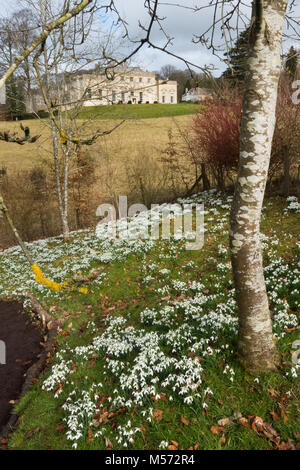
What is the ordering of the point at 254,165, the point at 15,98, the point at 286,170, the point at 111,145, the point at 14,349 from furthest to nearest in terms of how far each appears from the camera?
the point at 111,145 → the point at 15,98 → the point at 286,170 → the point at 14,349 → the point at 254,165

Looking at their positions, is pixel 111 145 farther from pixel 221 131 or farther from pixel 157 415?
pixel 157 415

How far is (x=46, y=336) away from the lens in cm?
732

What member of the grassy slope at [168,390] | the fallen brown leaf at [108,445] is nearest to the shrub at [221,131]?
the grassy slope at [168,390]

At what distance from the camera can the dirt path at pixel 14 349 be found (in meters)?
5.58

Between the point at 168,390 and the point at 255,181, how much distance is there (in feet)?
10.4

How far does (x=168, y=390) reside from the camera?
3.96 metres

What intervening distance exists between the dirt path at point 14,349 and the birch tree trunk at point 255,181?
467 centimetres

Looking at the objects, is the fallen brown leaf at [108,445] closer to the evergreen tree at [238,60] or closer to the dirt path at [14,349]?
the dirt path at [14,349]

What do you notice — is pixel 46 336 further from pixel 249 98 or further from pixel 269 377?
pixel 249 98

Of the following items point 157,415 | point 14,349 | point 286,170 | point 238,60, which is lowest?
point 14,349

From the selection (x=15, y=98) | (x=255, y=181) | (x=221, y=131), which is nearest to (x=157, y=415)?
(x=255, y=181)

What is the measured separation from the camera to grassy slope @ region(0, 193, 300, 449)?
11.1 feet
